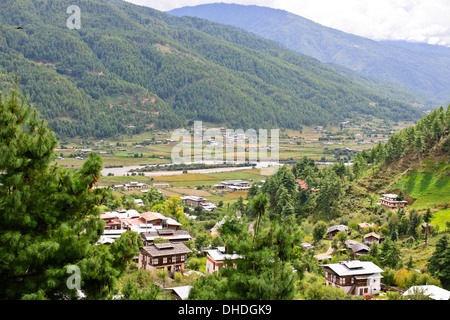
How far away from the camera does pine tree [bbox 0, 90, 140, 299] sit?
7867 millimetres

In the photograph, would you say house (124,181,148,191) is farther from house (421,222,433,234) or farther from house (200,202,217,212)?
house (421,222,433,234)

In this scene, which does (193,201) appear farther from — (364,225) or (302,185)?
(364,225)

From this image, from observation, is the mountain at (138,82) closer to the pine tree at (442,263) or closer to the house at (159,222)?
the house at (159,222)

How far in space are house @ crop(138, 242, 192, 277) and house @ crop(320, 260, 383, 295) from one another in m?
8.69

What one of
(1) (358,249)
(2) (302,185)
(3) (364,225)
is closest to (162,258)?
(1) (358,249)

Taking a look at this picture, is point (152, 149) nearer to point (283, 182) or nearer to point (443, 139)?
point (283, 182)

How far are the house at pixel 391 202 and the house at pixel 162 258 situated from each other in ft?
64.8

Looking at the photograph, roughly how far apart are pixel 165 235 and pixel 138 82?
129 metres

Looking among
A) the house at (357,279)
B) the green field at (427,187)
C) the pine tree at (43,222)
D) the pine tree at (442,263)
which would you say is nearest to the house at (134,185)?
the green field at (427,187)

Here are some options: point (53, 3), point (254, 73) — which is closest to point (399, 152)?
point (254, 73)

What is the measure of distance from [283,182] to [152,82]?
11840 centimetres

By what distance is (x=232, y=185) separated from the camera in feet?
204

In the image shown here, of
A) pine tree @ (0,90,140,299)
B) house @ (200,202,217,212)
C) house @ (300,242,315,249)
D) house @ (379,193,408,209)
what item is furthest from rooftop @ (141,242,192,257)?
house @ (200,202,217,212)

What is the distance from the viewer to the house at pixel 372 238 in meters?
29.9
